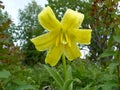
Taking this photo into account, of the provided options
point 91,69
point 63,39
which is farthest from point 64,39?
point 91,69

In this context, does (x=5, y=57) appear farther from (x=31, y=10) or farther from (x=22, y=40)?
(x=31, y=10)

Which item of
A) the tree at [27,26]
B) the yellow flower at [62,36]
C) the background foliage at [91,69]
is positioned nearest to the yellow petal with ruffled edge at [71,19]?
the yellow flower at [62,36]

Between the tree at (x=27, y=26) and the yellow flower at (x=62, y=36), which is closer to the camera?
the yellow flower at (x=62, y=36)

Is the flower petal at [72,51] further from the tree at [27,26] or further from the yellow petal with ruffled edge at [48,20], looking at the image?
the tree at [27,26]

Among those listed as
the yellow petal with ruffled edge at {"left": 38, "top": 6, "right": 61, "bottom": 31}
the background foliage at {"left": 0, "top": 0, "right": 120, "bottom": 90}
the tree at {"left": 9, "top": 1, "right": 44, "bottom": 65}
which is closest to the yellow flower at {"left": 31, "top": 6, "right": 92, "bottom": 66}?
the yellow petal with ruffled edge at {"left": 38, "top": 6, "right": 61, "bottom": 31}

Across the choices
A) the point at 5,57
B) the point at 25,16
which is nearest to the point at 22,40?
the point at 25,16

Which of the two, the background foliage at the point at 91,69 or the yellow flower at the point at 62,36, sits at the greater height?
the yellow flower at the point at 62,36

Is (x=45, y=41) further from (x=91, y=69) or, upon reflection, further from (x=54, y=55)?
(x=91, y=69)
